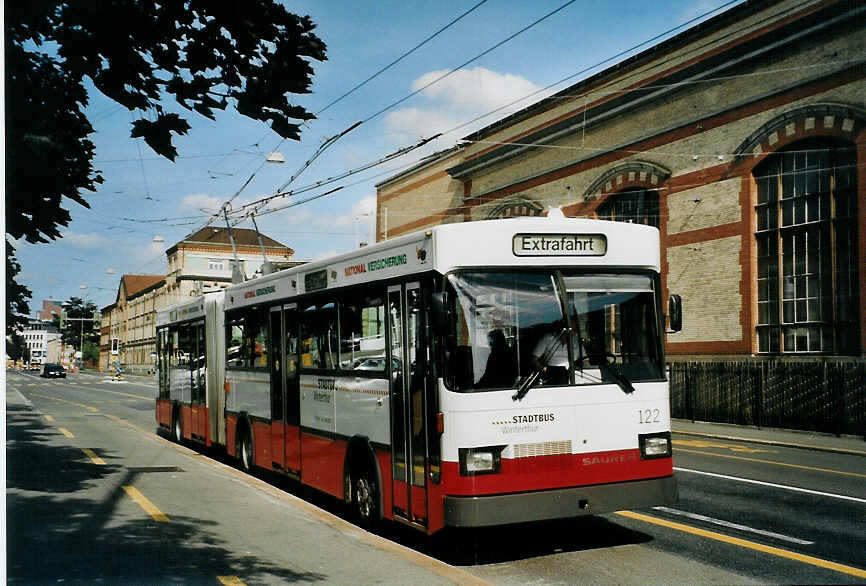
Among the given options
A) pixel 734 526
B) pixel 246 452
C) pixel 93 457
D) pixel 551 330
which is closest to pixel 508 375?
pixel 551 330

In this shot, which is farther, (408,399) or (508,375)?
(408,399)

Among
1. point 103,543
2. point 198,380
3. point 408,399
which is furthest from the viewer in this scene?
point 198,380

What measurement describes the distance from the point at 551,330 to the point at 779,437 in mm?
14345

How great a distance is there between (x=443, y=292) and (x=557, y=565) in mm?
2493

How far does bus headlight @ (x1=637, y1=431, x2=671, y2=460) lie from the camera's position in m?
7.85

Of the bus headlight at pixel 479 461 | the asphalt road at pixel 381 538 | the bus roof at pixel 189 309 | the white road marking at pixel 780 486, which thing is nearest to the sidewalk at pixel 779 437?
the asphalt road at pixel 381 538

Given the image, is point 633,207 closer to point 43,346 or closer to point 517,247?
point 517,247

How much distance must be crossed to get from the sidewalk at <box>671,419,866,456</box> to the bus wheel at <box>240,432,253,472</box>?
1122cm

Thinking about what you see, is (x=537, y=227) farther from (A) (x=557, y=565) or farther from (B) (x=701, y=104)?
(B) (x=701, y=104)

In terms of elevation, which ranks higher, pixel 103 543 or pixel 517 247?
pixel 517 247

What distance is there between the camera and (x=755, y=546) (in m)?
7.82

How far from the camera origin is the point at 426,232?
25.4 ft

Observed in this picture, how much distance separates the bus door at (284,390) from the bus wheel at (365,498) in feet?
6.75

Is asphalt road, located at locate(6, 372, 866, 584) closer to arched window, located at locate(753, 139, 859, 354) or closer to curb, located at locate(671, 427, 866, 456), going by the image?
curb, located at locate(671, 427, 866, 456)
